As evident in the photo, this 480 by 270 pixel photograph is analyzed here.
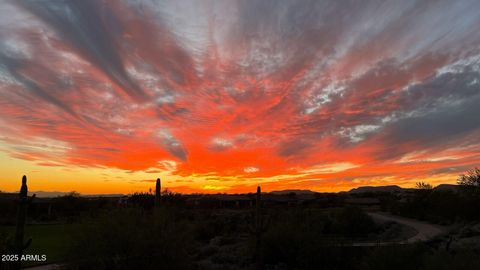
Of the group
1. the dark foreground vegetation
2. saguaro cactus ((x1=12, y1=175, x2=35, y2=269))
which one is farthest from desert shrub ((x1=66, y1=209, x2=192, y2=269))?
saguaro cactus ((x1=12, y1=175, x2=35, y2=269))

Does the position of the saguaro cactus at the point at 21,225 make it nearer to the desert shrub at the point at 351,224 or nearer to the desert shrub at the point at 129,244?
the desert shrub at the point at 129,244

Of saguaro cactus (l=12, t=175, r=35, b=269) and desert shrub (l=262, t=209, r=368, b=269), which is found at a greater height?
saguaro cactus (l=12, t=175, r=35, b=269)

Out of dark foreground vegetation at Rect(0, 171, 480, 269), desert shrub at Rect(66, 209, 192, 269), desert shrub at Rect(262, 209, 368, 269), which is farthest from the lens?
desert shrub at Rect(262, 209, 368, 269)

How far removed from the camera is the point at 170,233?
14.0m

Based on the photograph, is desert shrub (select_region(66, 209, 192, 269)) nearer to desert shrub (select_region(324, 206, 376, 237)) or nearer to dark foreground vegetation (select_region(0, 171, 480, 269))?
dark foreground vegetation (select_region(0, 171, 480, 269))

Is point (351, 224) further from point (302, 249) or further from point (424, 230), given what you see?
point (302, 249)

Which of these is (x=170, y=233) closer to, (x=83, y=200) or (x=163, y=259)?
(x=163, y=259)

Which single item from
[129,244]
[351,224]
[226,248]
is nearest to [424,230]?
[351,224]

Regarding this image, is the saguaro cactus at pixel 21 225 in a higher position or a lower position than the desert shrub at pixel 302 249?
higher

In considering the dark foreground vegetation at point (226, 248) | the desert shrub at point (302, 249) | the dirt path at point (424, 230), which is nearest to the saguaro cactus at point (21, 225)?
the dark foreground vegetation at point (226, 248)

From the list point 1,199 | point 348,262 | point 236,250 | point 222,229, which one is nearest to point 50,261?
point 236,250

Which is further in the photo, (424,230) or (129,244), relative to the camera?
(424,230)

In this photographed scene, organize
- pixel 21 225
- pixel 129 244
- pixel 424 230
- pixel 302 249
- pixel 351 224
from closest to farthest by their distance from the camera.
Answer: pixel 21 225 → pixel 129 244 → pixel 302 249 → pixel 424 230 → pixel 351 224

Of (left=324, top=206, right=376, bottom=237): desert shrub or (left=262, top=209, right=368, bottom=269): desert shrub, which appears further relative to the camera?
(left=324, top=206, right=376, bottom=237): desert shrub
